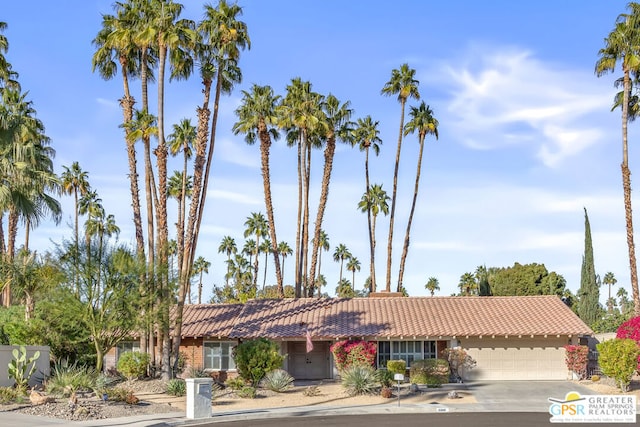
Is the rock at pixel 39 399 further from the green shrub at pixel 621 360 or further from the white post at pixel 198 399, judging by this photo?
the green shrub at pixel 621 360

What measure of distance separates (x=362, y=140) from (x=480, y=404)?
36.5m

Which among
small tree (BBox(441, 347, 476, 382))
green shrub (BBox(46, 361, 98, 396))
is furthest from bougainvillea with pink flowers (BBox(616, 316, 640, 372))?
green shrub (BBox(46, 361, 98, 396))

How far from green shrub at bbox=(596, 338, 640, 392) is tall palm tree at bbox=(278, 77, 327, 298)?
893 inches

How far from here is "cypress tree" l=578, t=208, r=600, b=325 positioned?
209ft

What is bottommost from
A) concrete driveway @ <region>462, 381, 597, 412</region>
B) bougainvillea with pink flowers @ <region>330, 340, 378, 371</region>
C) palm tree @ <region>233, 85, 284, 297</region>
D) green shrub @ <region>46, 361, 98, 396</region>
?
concrete driveway @ <region>462, 381, 597, 412</region>

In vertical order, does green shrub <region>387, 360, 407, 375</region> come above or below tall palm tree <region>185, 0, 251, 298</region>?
below

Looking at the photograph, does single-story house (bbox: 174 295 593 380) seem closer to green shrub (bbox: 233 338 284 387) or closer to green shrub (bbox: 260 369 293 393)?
green shrub (bbox: 233 338 284 387)

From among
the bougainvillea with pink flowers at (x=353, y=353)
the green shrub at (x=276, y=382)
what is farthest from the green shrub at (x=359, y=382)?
the bougainvillea with pink flowers at (x=353, y=353)

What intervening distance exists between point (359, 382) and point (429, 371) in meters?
6.62

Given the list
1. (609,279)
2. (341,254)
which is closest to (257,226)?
(341,254)

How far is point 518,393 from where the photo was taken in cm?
3597

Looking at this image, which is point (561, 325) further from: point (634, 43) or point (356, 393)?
point (634, 43)

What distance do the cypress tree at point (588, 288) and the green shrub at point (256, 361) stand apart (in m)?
35.6

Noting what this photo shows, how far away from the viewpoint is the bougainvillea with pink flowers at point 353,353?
39.5 metres
